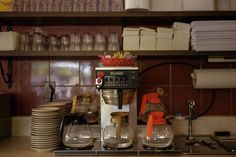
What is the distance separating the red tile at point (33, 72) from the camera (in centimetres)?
220

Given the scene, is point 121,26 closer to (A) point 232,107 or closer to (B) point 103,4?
(B) point 103,4

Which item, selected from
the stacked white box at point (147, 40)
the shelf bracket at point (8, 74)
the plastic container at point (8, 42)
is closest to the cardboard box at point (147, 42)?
the stacked white box at point (147, 40)

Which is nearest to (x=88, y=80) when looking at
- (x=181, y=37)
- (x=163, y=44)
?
(x=163, y=44)

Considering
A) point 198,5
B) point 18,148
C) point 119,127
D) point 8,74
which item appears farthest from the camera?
point 8,74

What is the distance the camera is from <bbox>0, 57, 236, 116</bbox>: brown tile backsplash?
7.14 ft

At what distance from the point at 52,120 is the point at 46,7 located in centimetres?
72

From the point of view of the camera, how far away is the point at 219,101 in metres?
2.18

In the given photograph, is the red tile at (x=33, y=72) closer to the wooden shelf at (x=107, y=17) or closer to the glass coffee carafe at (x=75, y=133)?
the wooden shelf at (x=107, y=17)

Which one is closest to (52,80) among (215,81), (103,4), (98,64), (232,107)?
(98,64)

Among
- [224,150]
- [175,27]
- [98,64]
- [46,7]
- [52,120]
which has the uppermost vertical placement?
[46,7]

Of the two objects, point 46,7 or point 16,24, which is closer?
point 46,7

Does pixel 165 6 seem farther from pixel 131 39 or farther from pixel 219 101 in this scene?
pixel 219 101

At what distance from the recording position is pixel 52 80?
219 centimetres

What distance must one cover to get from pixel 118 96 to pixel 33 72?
0.81m
